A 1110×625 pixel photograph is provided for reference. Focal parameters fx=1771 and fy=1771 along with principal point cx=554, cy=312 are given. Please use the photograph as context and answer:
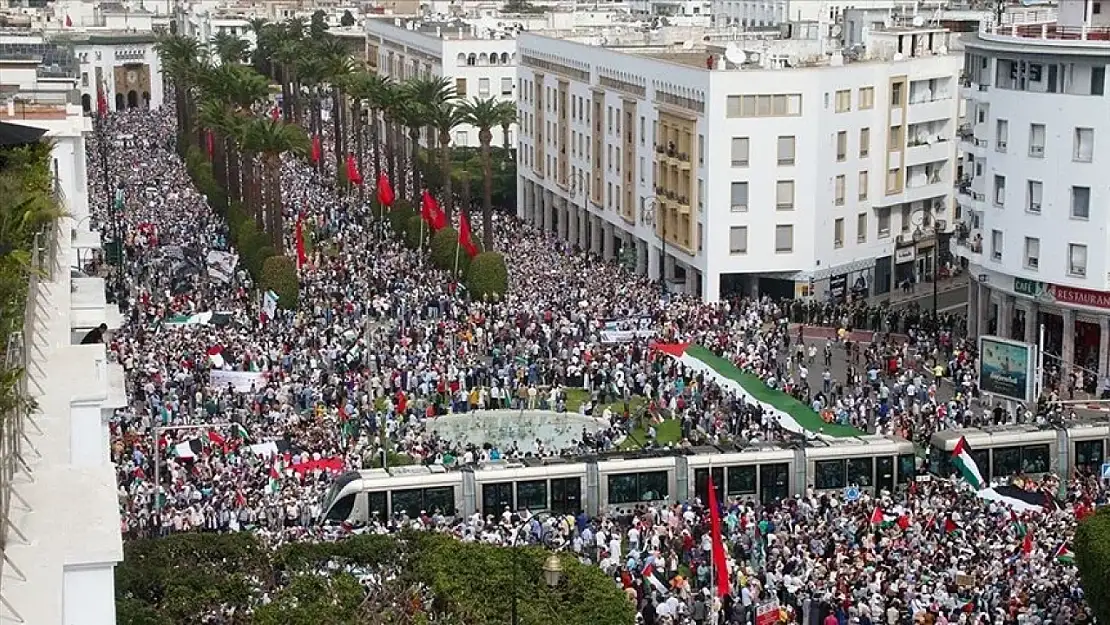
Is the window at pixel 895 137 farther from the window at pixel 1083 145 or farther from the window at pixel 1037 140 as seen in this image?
the window at pixel 1083 145

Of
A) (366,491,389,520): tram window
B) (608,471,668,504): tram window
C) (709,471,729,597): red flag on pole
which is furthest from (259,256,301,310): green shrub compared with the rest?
(709,471,729,597): red flag on pole

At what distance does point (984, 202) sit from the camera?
6725 cm

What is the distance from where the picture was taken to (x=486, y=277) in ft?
241

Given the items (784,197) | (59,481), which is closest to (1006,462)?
(784,197)

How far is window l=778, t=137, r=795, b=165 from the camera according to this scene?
75.4 m

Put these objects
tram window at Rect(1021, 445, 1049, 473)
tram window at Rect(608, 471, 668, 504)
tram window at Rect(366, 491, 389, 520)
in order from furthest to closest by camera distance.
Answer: tram window at Rect(1021, 445, 1049, 473) < tram window at Rect(608, 471, 668, 504) < tram window at Rect(366, 491, 389, 520)

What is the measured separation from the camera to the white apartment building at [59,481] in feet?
46.4

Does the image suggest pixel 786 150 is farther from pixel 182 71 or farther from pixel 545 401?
pixel 182 71

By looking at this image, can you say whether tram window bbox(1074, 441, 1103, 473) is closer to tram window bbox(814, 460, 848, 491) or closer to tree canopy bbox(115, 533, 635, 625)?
tram window bbox(814, 460, 848, 491)

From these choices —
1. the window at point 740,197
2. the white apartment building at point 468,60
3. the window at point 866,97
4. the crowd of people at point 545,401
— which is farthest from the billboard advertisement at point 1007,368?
the white apartment building at point 468,60

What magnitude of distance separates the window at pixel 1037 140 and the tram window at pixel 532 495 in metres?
27.4

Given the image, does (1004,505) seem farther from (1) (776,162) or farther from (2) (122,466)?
(1) (776,162)

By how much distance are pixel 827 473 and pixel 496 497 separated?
922 centimetres

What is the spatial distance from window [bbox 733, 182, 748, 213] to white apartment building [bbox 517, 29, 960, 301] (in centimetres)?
4
